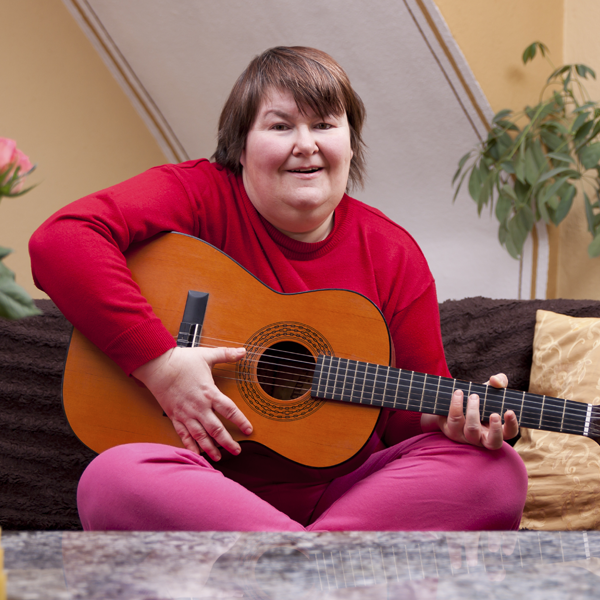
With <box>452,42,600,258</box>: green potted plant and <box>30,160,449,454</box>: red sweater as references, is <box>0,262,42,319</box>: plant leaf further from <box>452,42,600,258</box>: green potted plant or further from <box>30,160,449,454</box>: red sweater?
<box>452,42,600,258</box>: green potted plant

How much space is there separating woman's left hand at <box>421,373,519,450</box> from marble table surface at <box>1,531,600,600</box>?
339 millimetres

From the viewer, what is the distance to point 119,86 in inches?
107

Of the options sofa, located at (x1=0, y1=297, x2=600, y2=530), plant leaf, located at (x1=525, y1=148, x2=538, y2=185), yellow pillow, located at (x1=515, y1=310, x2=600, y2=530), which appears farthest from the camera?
plant leaf, located at (x1=525, y1=148, x2=538, y2=185)

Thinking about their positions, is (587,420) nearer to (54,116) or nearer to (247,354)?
(247,354)

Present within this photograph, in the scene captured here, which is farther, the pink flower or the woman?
the woman

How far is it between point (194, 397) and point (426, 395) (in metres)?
0.39

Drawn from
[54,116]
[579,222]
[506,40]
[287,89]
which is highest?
[506,40]

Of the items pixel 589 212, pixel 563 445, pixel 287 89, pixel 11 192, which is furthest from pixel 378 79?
pixel 11 192

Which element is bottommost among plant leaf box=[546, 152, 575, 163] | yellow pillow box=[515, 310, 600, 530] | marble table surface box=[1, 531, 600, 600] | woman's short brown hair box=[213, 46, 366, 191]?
yellow pillow box=[515, 310, 600, 530]

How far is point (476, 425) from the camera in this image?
3.30 ft

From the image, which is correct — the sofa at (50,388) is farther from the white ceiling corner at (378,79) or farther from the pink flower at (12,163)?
the pink flower at (12,163)

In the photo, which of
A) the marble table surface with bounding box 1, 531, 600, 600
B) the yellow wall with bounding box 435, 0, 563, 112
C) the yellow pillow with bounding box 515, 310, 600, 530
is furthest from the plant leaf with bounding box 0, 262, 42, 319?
the yellow wall with bounding box 435, 0, 563, 112

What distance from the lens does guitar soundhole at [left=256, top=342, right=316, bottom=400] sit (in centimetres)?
106

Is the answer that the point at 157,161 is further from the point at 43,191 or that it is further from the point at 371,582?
the point at 371,582
